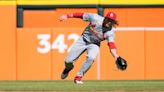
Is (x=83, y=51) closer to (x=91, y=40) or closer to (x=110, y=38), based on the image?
(x=91, y=40)

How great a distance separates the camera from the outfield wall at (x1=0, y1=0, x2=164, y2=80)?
59.8 ft

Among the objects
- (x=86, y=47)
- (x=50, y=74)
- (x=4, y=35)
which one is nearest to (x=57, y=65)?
(x=50, y=74)

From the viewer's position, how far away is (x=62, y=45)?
18.3 m

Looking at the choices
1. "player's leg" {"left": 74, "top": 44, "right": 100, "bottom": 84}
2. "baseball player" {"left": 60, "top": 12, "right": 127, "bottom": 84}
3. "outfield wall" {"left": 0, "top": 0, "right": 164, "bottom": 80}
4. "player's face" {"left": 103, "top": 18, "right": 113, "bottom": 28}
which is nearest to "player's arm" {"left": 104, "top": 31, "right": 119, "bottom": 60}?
"baseball player" {"left": 60, "top": 12, "right": 127, "bottom": 84}

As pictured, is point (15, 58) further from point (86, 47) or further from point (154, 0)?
point (86, 47)

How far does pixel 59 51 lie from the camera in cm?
1828

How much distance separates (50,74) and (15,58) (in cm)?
103

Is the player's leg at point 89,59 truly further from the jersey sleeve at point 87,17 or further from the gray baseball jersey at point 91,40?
the jersey sleeve at point 87,17

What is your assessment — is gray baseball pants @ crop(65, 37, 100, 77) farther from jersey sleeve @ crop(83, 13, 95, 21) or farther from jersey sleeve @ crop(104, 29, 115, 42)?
→ jersey sleeve @ crop(83, 13, 95, 21)

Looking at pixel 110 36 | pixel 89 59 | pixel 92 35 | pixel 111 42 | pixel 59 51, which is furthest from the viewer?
pixel 59 51

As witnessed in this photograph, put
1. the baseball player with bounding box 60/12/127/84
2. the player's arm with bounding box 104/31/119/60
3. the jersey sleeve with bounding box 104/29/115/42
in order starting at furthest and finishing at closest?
the baseball player with bounding box 60/12/127/84
the jersey sleeve with bounding box 104/29/115/42
the player's arm with bounding box 104/31/119/60

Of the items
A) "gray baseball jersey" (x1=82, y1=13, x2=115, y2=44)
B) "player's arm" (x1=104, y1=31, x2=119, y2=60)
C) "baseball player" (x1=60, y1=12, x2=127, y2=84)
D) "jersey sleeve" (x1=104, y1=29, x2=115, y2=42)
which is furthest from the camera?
"gray baseball jersey" (x1=82, y1=13, x2=115, y2=44)

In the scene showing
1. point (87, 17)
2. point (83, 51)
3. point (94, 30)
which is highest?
point (87, 17)

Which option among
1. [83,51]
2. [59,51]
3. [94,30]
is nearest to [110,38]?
[94,30]
